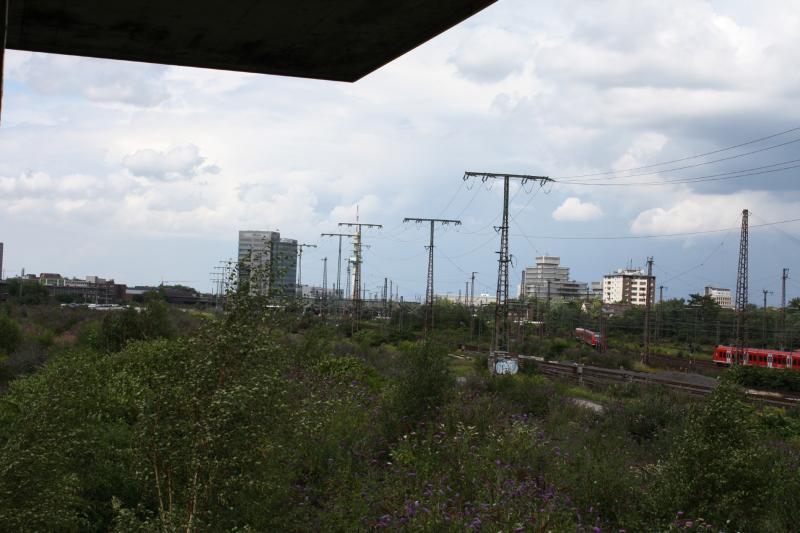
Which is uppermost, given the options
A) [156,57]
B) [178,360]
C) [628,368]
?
[156,57]

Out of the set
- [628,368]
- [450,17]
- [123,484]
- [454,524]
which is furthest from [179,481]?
[628,368]

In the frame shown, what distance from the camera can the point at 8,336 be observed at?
33562 mm

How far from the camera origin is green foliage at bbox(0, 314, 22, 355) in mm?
33219

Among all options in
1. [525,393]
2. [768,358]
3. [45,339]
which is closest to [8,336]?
[45,339]

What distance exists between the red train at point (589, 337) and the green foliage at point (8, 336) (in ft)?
135

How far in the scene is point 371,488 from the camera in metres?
10.7

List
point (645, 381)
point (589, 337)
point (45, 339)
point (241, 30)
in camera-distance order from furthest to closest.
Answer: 1. point (589, 337)
2. point (45, 339)
3. point (645, 381)
4. point (241, 30)

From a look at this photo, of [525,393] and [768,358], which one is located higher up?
[525,393]

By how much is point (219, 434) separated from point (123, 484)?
4696mm

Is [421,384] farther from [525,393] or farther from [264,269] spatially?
[264,269]

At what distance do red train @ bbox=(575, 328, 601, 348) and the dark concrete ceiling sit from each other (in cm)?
5660

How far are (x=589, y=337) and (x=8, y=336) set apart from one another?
4581 cm

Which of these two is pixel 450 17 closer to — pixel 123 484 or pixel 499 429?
pixel 123 484

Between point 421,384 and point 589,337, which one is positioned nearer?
point 421,384
